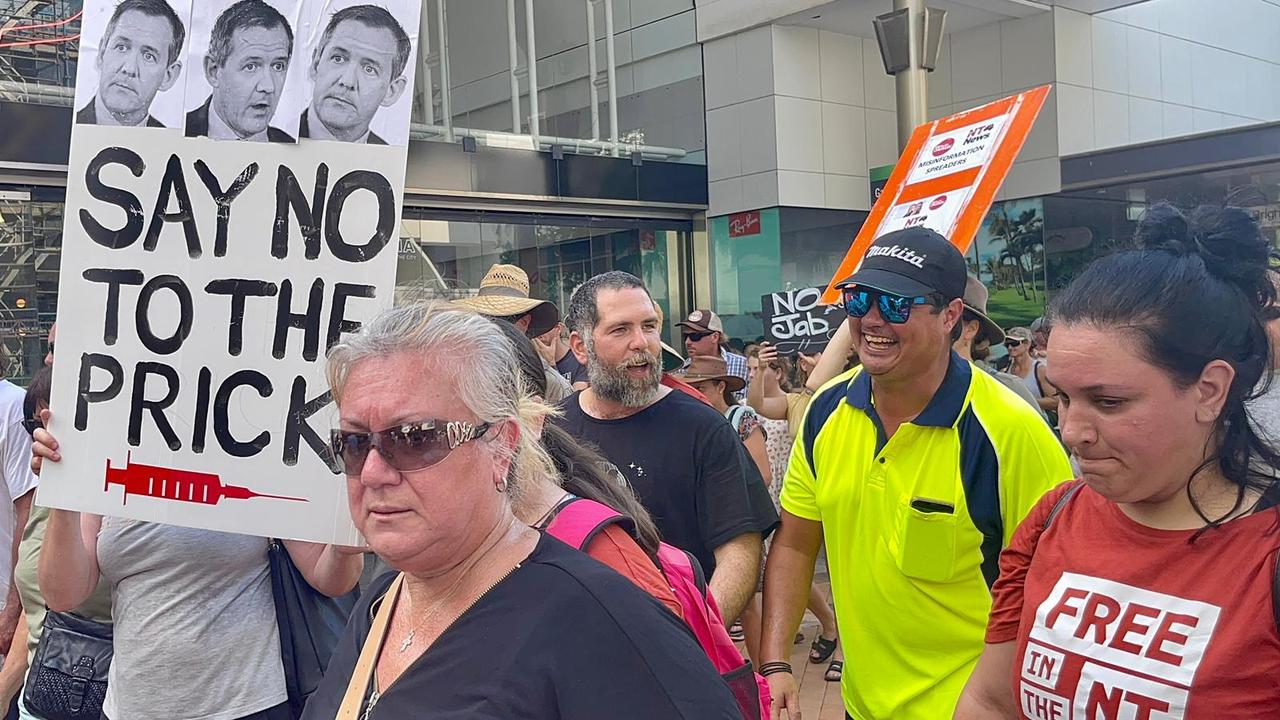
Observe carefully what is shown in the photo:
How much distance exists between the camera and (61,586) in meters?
2.96

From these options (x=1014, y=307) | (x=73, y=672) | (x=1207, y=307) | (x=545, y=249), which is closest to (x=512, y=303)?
(x=73, y=672)

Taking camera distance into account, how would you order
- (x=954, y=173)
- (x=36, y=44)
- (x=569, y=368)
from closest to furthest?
(x=954, y=173), (x=569, y=368), (x=36, y=44)

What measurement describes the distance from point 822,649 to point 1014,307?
9.57m

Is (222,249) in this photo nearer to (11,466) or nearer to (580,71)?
(11,466)

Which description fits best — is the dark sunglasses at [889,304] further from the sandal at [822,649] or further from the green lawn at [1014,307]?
the green lawn at [1014,307]

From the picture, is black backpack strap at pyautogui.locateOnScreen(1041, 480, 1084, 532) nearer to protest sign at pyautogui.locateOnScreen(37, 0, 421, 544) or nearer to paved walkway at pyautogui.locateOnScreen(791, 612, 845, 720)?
protest sign at pyautogui.locateOnScreen(37, 0, 421, 544)

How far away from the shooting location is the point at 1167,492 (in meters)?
1.99

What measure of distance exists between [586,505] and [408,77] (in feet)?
4.46

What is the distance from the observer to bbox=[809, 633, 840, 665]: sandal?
7316mm

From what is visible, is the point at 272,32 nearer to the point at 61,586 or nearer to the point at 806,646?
the point at 61,586

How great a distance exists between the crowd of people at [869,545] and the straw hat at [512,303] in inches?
49.7

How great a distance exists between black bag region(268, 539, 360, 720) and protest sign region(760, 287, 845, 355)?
15.1ft

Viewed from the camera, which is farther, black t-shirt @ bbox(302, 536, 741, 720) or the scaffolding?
the scaffolding

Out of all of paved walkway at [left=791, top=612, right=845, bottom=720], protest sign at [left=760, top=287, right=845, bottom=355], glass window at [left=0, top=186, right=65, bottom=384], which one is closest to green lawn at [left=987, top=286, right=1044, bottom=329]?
protest sign at [left=760, top=287, right=845, bottom=355]
